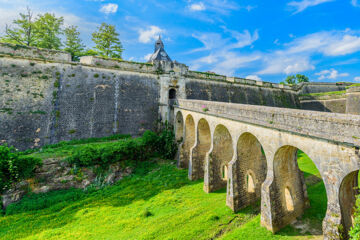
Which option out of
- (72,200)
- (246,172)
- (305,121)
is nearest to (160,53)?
(72,200)

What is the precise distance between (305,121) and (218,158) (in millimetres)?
5992

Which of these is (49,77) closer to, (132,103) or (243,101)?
(132,103)

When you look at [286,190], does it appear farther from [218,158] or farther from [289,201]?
[218,158]

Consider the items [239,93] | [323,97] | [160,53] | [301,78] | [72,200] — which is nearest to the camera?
[72,200]

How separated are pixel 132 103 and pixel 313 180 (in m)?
17.0

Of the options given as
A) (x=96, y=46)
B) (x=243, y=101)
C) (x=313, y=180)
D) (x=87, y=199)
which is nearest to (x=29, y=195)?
(x=87, y=199)

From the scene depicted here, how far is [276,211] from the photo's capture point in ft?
22.5

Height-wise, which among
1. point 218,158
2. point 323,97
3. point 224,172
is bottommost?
point 224,172

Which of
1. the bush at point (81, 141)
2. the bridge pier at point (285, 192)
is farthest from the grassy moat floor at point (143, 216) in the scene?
the bush at point (81, 141)

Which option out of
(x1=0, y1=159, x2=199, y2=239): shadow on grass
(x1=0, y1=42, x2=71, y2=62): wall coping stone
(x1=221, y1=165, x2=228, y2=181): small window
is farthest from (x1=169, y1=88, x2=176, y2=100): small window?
(x1=221, y1=165, x2=228, y2=181): small window

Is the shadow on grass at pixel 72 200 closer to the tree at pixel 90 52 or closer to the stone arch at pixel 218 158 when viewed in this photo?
the stone arch at pixel 218 158

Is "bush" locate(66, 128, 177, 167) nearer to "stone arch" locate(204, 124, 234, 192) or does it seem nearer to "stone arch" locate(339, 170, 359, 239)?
"stone arch" locate(204, 124, 234, 192)

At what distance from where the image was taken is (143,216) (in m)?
8.30

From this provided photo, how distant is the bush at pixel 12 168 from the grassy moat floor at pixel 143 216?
4.14 feet
